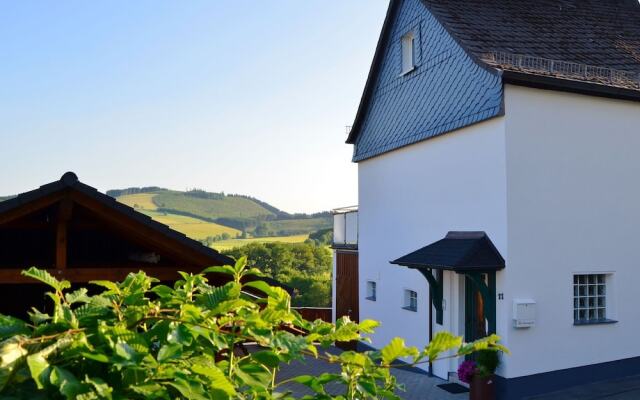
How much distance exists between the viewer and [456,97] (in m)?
12.4

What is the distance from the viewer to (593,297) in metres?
11.6

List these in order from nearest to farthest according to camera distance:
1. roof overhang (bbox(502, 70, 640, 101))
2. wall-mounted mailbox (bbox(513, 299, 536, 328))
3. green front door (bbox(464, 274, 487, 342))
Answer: wall-mounted mailbox (bbox(513, 299, 536, 328)), roof overhang (bbox(502, 70, 640, 101)), green front door (bbox(464, 274, 487, 342))

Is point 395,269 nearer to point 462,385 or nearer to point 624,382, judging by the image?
point 462,385

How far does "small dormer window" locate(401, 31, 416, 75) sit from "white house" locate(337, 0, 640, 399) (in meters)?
0.64

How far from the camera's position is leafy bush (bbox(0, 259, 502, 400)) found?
5.06 ft

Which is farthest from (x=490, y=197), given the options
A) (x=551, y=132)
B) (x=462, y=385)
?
(x=462, y=385)

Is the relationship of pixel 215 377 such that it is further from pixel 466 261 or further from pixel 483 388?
pixel 483 388

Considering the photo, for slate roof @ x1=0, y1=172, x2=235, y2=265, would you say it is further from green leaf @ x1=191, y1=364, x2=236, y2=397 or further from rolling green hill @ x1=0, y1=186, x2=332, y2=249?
rolling green hill @ x1=0, y1=186, x2=332, y2=249

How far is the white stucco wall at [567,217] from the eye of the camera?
1070 cm

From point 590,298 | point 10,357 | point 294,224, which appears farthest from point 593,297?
point 294,224

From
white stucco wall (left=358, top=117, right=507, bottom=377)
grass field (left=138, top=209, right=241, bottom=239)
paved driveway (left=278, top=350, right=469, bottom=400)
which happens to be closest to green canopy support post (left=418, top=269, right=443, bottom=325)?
white stucco wall (left=358, top=117, right=507, bottom=377)

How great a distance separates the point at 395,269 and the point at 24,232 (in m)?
9.47

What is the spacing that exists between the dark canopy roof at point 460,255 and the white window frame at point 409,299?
75.3 inches

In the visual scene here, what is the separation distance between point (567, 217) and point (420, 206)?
3.47 metres
